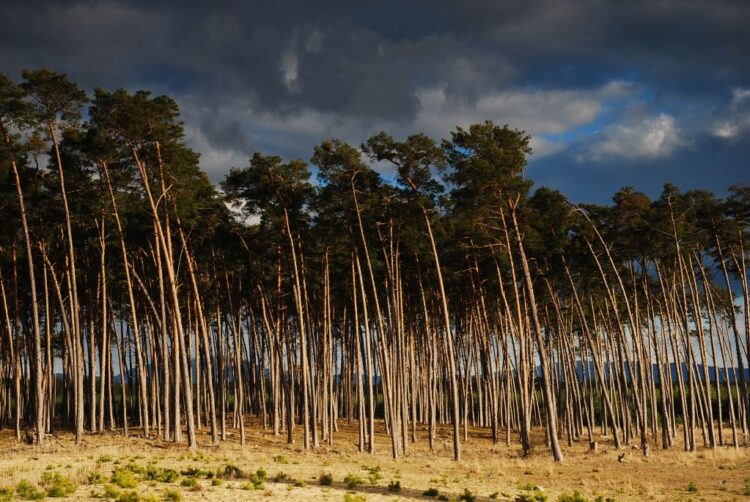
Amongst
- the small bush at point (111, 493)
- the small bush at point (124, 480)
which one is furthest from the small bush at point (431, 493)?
the small bush at point (111, 493)

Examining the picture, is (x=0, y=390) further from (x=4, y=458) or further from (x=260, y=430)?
(x=4, y=458)

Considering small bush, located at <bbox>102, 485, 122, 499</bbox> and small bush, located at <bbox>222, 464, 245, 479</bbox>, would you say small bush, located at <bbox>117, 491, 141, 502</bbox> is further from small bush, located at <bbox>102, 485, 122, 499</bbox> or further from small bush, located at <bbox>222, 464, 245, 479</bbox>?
small bush, located at <bbox>222, 464, 245, 479</bbox>

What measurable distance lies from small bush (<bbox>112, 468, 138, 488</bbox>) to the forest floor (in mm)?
32

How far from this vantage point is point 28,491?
14742mm

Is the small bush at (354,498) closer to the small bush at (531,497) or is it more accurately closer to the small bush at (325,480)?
the small bush at (325,480)

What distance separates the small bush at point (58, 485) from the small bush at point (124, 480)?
1.02m

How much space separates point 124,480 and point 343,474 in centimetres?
773

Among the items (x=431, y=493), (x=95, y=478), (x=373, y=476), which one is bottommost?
(x=373, y=476)

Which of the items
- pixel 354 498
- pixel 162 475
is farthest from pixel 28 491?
pixel 354 498

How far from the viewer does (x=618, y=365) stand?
135 ft

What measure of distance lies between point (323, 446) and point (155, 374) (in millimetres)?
11441

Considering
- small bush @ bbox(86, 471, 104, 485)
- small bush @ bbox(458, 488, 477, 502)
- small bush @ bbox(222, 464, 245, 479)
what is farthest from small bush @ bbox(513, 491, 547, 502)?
small bush @ bbox(86, 471, 104, 485)

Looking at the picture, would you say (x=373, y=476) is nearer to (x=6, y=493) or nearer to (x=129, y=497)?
(x=129, y=497)

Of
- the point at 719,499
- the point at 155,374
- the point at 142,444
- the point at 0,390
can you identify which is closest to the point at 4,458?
the point at 142,444
